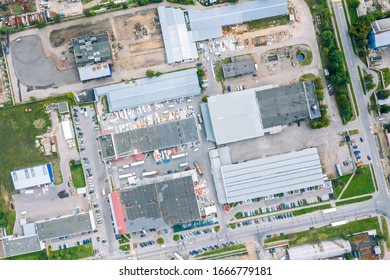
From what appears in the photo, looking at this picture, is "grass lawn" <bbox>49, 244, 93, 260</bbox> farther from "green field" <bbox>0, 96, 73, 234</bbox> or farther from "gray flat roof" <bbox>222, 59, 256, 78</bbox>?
"gray flat roof" <bbox>222, 59, 256, 78</bbox>

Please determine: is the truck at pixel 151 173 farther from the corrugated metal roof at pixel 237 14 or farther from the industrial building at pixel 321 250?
the corrugated metal roof at pixel 237 14

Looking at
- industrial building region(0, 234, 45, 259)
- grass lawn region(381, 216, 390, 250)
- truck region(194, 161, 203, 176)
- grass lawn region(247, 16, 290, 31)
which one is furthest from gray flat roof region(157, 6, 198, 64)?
grass lawn region(381, 216, 390, 250)

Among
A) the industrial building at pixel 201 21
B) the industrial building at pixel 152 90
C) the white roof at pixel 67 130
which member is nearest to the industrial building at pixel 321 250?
the industrial building at pixel 152 90

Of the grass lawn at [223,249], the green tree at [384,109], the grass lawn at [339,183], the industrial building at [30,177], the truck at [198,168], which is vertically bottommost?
the grass lawn at [223,249]

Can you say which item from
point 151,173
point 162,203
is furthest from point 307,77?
point 162,203

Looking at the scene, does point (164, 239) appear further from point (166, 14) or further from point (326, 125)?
point (166, 14)
